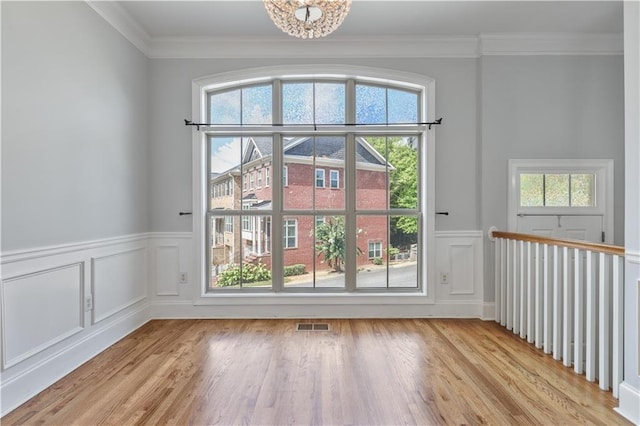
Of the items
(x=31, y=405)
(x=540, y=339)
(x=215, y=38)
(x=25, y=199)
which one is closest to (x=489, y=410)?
(x=540, y=339)

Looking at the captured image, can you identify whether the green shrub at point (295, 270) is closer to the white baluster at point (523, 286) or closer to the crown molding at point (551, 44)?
the white baluster at point (523, 286)

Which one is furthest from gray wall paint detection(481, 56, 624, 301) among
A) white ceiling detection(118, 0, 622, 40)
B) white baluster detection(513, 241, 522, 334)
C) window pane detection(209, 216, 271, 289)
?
window pane detection(209, 216, 271, 289)

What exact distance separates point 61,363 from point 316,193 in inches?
99.5

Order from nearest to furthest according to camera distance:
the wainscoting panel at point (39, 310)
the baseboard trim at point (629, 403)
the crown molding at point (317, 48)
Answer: the baseboard trim at point (629, 403) < the wainscoting panel at point (39, 310) < the crown molding at point (317, 48)

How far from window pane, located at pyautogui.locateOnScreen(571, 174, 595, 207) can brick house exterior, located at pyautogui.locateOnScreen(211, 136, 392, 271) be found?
6.13ft

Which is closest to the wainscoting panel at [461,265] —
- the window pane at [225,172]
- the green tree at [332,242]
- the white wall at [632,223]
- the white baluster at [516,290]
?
the white baluster at [516,290]

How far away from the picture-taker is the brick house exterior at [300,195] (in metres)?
3.82

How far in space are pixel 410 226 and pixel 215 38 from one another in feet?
9.12

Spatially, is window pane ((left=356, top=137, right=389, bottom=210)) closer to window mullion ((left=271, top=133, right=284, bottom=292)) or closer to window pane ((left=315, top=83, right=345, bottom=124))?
window pane ((left=315, top=83, right=345, bottom=124))

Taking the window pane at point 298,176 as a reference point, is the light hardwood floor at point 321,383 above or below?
below

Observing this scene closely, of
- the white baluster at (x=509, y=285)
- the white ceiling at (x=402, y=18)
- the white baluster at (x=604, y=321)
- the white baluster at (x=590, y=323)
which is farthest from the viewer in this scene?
the white baluster at (x=509, y=285)

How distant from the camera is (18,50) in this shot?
209cm

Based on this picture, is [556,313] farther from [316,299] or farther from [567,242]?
[316,299]

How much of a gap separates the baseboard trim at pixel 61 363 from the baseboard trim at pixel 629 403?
11.1 ft
